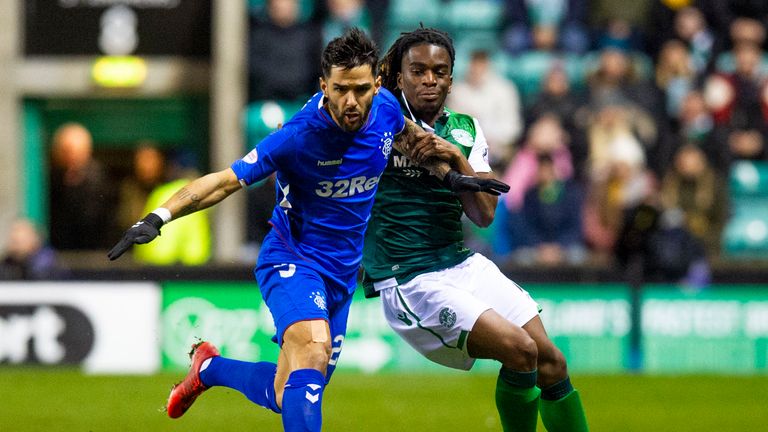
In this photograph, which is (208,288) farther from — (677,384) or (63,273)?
(677,384)

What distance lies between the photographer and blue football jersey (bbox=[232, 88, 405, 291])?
6496 mm

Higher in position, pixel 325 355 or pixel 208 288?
pixel 325 355

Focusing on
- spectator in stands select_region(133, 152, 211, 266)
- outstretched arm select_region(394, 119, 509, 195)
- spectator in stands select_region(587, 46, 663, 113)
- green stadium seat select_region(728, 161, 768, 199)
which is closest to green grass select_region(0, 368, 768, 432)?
spectator in stands select_region(133, 152, 211, 266)

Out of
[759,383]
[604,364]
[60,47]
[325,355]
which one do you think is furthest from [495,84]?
[325,355]

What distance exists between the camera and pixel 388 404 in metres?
10.6

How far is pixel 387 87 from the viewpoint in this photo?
23.6 ft

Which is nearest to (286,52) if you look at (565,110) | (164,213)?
(565,110)

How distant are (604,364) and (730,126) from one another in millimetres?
3562

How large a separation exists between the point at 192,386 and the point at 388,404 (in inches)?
133

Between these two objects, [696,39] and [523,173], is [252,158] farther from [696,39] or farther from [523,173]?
[696,39]

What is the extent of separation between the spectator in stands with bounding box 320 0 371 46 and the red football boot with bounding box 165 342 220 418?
7.58m

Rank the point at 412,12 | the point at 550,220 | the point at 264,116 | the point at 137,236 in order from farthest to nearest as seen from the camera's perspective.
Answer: the point at 412,12 → the point at 264,116 → the point at 550,220 → the point at 137,236

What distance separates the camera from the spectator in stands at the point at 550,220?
1395 centimetres

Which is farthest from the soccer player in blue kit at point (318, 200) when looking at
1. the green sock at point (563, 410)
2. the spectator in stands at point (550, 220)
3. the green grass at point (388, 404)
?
the spectator in stands at point (550, 220)
